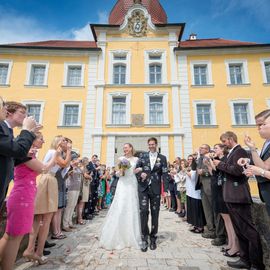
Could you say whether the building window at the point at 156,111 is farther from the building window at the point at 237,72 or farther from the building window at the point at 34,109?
the building window at the point at 34,109

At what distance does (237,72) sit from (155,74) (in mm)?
6857

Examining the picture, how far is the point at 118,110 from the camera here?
50.4 feet

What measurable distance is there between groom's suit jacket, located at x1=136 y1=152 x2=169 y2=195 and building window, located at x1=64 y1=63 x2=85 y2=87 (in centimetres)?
1315

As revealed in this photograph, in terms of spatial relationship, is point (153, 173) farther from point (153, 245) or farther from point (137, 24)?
point (137, 24)

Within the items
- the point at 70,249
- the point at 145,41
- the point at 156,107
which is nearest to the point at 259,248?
the point at 70,249

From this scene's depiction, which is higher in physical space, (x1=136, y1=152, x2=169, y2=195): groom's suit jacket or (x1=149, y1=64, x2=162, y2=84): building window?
(x1=149, y1=64, x2=162, y2=84): building window

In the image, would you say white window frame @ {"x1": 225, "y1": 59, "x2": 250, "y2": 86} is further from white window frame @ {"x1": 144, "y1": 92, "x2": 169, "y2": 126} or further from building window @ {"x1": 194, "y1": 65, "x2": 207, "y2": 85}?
white window frame @ {"x1": 144, "y1": 92, "x2": 169, "y2": 126}

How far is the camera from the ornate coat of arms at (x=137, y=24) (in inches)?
657

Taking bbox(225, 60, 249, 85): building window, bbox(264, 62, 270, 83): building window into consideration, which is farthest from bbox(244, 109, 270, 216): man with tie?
bbox(264, 62, 270, 83): building window

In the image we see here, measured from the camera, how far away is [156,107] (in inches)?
604

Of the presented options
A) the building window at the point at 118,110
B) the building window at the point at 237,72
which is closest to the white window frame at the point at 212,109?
the building window at the point at 237,72

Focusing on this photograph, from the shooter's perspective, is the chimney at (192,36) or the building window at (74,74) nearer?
the building window at (74,74)

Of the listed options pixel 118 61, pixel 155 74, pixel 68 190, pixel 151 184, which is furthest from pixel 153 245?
pixel 118 61

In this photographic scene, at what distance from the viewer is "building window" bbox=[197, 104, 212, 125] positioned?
1509 centimetres
